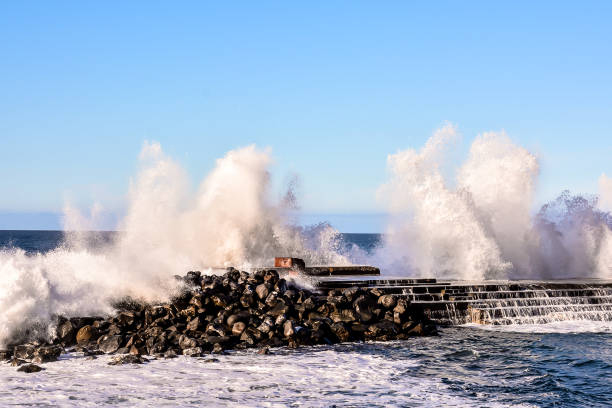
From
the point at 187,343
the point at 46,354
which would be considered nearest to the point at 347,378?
Answer: the point at 187,343

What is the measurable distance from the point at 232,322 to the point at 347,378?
436 centimetres

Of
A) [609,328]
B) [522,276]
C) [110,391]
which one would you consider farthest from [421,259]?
[110,391]

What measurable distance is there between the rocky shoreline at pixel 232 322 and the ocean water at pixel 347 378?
53cm

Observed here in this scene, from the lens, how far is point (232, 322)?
15.0 metres

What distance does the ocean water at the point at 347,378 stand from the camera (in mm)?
10008

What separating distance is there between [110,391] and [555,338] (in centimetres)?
1122

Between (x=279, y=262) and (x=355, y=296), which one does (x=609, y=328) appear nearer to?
(x=355, y=296)

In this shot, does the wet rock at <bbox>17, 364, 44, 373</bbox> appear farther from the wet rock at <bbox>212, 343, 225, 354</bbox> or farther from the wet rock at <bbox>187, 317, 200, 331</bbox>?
the wet rock at <bbox>187, 317, 200, 331</bbox>

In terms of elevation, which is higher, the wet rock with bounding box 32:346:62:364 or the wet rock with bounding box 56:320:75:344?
the wet rock with bounding box 56:320:75:344

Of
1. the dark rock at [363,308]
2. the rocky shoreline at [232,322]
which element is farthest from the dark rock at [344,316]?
the dark rock at [363,308]

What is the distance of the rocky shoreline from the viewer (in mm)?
13562

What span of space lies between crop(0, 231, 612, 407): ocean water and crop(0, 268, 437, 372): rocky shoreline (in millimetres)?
531

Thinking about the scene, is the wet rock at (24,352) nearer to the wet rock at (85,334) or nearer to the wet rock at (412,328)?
the wet rock at (85,334)

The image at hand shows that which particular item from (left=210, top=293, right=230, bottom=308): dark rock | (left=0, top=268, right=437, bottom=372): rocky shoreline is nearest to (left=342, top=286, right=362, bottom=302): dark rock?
(left=0, top=268, right=437, bottom=372): rocky shoreline
